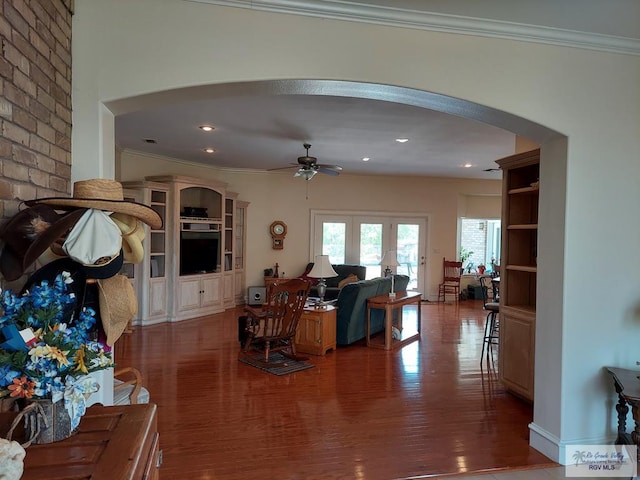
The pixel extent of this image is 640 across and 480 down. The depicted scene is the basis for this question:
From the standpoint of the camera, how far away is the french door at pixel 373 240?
8602 mm

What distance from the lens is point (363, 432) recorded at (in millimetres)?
2967

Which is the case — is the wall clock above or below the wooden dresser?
above

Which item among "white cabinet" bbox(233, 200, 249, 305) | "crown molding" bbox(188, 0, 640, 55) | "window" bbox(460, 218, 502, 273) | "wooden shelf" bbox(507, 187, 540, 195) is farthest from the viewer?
"window" bbox(460, 218, 502, 273)

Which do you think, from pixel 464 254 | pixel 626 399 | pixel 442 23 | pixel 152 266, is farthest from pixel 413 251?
pixel 442 23

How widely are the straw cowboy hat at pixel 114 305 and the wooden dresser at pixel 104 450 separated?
279mm

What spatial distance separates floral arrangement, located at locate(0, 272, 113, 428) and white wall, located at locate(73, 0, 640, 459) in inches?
49.5

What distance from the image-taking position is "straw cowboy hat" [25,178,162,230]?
139 centimetres

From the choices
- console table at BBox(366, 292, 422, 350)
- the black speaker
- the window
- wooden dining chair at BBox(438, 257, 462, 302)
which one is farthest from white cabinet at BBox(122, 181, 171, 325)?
the window

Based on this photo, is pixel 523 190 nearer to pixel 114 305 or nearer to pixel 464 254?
pixel 114 305

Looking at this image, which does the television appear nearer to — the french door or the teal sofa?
the french door

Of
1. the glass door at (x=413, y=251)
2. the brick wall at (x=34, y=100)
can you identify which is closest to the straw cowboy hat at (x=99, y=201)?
the brick wall at (x=34, y=100)

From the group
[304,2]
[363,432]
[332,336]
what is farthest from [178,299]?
[304,2]

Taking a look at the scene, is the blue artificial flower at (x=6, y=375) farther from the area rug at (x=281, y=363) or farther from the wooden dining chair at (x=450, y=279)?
the wooden dining chair at (x=450, y=279)

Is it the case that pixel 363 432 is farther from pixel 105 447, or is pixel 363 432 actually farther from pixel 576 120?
pixel 576 120
